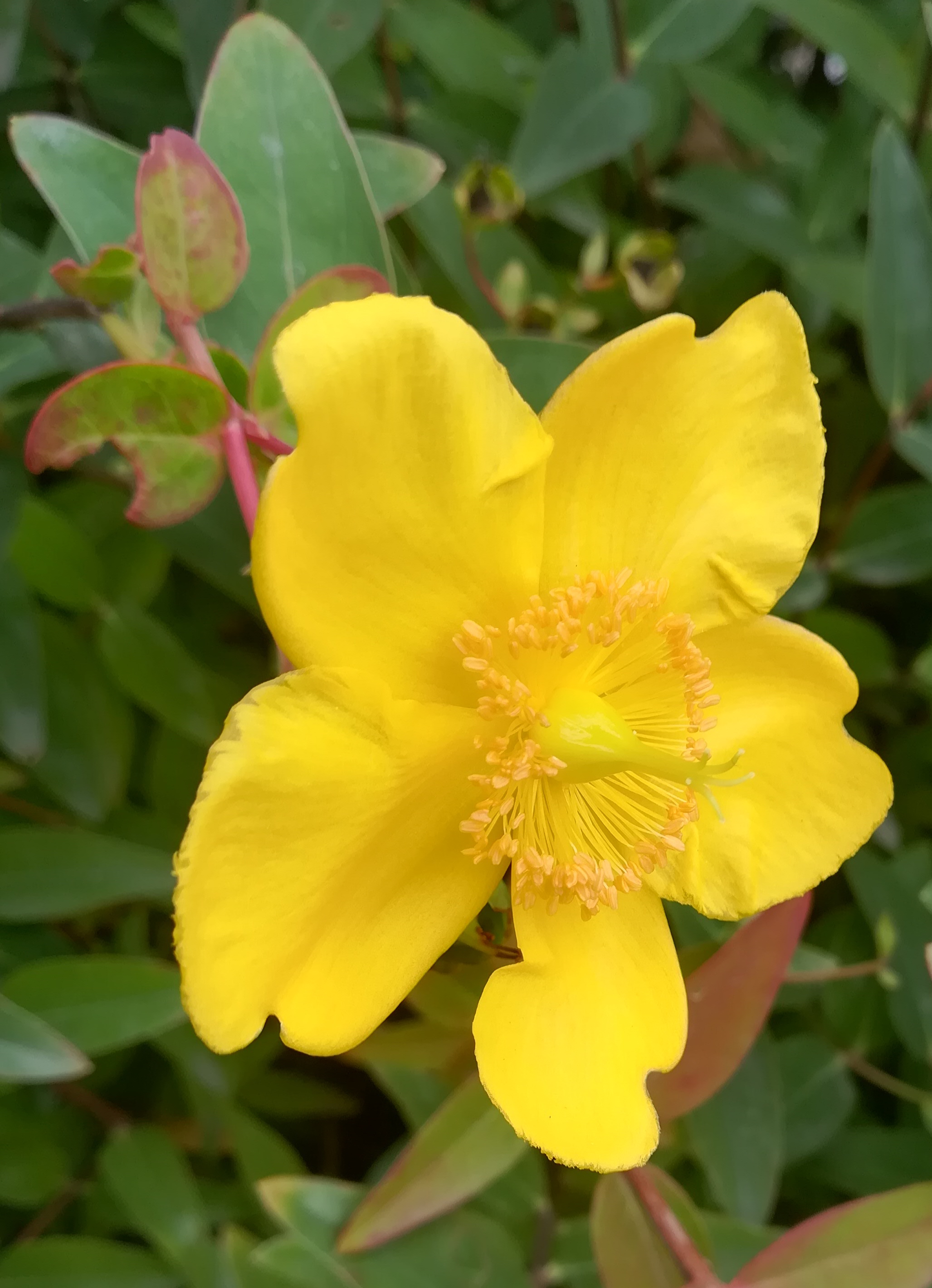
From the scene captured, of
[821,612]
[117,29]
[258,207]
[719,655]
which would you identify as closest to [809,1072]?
[821,612]

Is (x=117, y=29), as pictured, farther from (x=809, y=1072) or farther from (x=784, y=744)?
(x=809, y=1072)

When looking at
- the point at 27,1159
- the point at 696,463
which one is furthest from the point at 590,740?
the point at 27,1159

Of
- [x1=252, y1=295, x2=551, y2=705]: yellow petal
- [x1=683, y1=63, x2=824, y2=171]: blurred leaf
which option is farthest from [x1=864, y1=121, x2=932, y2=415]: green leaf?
[x1=252, y1=295, x2=551, y2=705]: yellow petal

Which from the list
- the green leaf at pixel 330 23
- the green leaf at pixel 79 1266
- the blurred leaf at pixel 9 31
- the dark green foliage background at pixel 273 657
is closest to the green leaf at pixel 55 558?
the dark green foliage background at pixel 273 657

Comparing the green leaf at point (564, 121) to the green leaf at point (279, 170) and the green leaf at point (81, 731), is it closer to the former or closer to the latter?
the green leaf at point (279, 170)

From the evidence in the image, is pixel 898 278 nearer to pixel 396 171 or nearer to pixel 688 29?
pixel 688 29

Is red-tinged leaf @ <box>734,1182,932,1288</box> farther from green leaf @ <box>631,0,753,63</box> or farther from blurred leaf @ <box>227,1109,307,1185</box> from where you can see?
green leaf @ <box>631,0,753,63</box>
